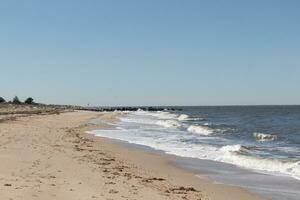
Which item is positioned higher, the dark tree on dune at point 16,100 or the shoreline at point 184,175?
the dark tree on dune at point 16,100

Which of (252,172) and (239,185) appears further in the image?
(252,172)

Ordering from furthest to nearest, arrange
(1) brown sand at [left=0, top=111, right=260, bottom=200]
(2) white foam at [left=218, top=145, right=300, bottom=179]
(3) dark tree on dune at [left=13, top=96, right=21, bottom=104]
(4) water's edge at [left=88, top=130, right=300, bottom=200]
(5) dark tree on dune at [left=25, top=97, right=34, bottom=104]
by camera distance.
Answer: (5) dark tree on dune at [left=25, top=97, right=34, bottom=104] → (3) dark tree on dune at [left=13, top=96, right=21, bottom=104] → (2) white foam at [left=218, top=145, right=300, bottom=179] → (4) water's edge at [left=88, top=130, right=300, bottom=200] → (1) brown sand at [left=0, top=111, right=260, bottom=200]

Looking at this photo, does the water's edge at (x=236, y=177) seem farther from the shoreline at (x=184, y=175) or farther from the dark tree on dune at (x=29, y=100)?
the dark tree on dune at (x=29, y=100)

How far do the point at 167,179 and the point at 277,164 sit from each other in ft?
19.5

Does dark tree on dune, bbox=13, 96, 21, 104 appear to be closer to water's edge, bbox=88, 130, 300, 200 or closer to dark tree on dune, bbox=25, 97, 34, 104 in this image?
dark tree on dune, bbox=25, 97, 34, 104

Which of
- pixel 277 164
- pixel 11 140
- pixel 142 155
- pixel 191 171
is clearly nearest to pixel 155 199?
pixel 191 171

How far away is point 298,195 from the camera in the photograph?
1320 cm

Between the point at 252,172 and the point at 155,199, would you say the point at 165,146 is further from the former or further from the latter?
the point at 155,199

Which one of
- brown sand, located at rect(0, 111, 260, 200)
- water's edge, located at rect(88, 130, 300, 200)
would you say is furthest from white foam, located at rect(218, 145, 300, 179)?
brown sand, located at rect(0, 111, 260, 200)

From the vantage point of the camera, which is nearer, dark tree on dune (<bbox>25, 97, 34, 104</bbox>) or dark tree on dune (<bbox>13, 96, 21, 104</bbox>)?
dark tree on dune (<bbox>13, 96, 21, 104</bbox>)

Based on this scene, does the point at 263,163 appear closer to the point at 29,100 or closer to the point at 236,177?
the point at 236,177

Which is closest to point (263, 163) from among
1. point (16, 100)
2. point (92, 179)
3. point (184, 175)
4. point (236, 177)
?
point (236, 177)

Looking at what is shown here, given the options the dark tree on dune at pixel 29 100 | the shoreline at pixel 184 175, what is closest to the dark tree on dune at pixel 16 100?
the dark tree on dune at pixel 29 100

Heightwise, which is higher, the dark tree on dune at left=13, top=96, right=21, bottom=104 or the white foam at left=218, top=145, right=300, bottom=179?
the dark tree on dune at left=13, top=96, right=21, bottom=104
